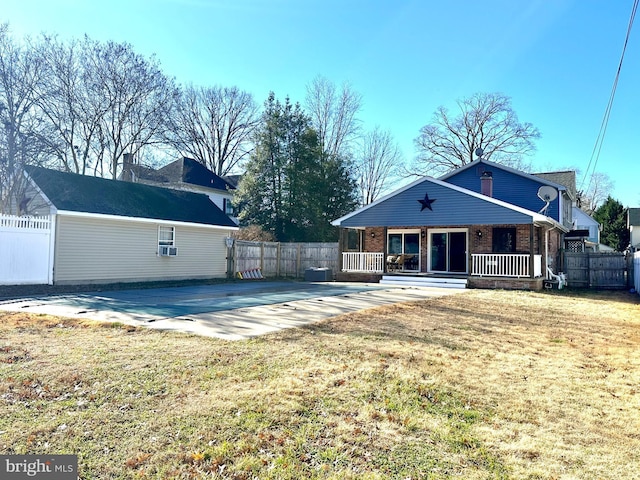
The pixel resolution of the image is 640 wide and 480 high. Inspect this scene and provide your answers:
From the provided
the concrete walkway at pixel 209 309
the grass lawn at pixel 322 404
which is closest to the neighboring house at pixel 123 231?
the concrete walkway at pixel 209 309

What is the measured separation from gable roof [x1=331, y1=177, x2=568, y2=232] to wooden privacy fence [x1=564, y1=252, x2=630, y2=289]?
72.5 inches

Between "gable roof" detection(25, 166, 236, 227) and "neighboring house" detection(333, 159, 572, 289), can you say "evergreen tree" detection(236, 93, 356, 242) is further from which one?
"neighboring house" detection(333, 159, 572, 289)

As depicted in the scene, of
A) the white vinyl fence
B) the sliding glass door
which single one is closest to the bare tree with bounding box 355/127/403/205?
the sliding glass door

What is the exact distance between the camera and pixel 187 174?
3344 cm

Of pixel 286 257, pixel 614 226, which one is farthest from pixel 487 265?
pixel 614 226

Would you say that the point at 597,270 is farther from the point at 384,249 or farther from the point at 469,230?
the point at 384,249

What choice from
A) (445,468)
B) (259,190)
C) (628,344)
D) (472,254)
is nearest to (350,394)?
(445,468)

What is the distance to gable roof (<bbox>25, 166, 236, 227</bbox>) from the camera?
1502 cm

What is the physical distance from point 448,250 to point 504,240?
92.9 inches

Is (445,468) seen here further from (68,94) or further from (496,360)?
(68,94)

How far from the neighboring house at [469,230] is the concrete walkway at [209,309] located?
5821 mm

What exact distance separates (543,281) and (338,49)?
13363 mm

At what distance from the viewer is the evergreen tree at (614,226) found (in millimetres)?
40219

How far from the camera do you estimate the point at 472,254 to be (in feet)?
57.2
